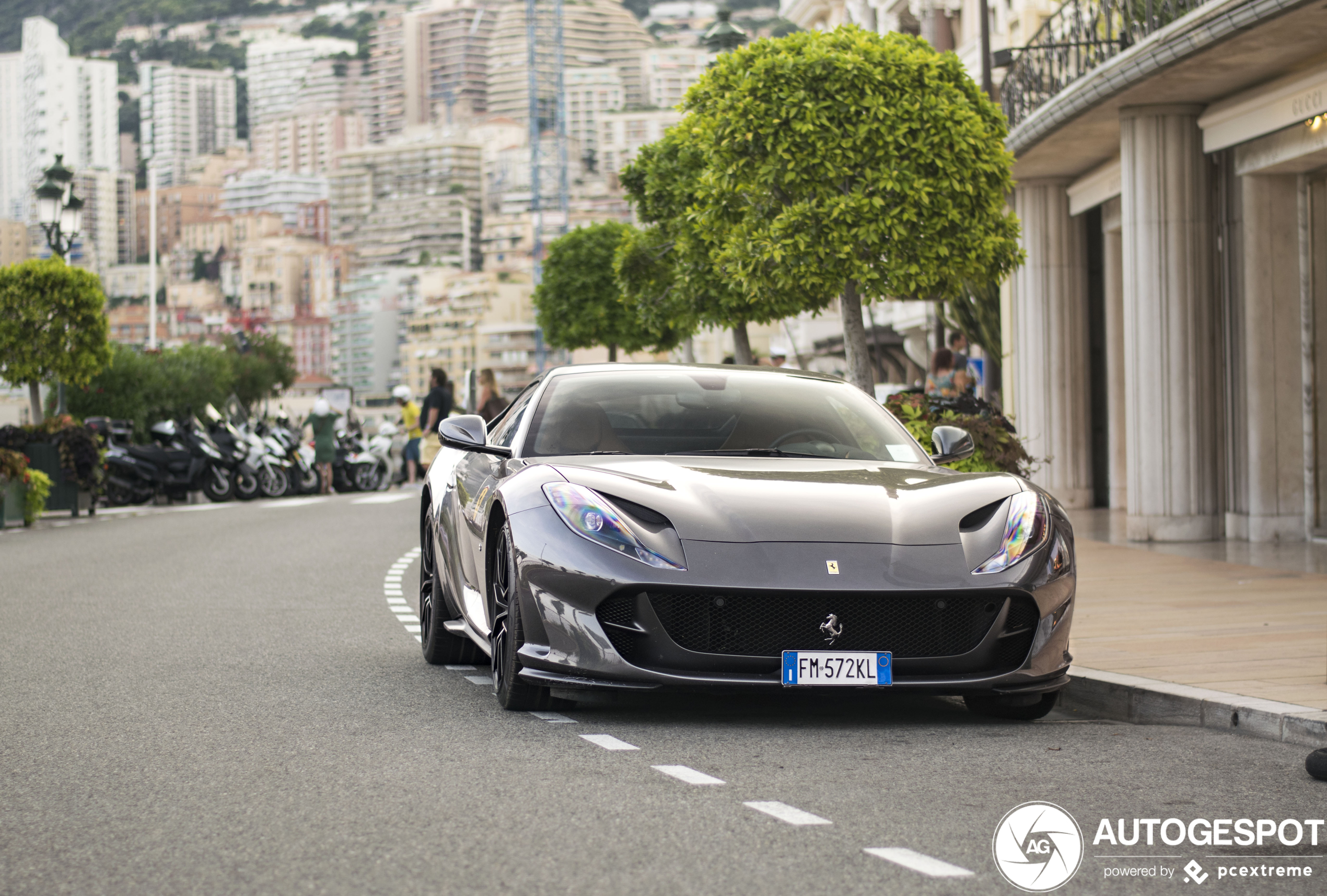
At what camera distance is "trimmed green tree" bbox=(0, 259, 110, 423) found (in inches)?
1025

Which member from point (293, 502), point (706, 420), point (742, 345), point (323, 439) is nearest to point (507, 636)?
point (706, 420)

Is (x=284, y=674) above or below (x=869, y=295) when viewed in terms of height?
below

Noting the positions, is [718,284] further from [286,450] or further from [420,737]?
[420,737]

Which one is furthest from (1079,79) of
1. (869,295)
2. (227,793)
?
(227,793)

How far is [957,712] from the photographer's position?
7.09m

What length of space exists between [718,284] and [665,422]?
2103 cm

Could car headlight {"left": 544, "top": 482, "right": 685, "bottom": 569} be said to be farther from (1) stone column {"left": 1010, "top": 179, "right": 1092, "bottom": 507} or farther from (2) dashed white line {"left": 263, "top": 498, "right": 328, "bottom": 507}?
(2) dashed white line {"left": 263, "top": 498, "right": 328, "bottom": 507}

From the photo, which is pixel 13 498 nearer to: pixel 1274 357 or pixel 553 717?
pixel 1274 357

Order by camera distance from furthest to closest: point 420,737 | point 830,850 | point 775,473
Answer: point 775,473, point 420,737, point 830,850

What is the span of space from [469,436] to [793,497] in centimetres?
177

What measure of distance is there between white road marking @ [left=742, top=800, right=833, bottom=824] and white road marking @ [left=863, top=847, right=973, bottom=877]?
35cm

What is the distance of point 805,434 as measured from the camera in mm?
7621

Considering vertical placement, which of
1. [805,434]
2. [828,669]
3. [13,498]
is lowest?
[828,669]

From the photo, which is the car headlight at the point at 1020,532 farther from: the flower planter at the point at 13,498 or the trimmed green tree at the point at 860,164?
the flower planter at the point at 13,498
